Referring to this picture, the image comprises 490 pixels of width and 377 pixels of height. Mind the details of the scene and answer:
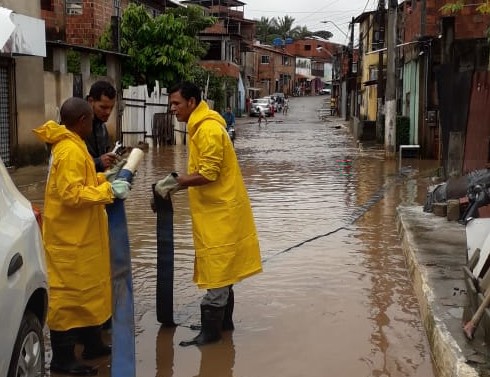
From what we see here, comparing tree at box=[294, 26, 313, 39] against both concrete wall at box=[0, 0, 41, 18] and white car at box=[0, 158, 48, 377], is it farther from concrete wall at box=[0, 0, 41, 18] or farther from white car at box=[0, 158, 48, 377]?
white car at box=[0, 158, 48, 377]

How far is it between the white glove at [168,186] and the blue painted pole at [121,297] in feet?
1.65

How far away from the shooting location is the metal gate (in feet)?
50.6

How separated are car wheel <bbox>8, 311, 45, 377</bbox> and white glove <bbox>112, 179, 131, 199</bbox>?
85 cm

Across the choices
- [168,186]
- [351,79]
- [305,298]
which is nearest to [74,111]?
[168,186]

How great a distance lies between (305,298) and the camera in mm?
6121

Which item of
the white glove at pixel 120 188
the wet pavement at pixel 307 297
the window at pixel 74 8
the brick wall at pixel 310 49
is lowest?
the wet pavement at pixel 307 297

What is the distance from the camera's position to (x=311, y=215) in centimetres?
1031

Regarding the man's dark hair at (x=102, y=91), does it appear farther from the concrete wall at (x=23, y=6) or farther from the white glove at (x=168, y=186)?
the concrete wall at (x=23, y=6)

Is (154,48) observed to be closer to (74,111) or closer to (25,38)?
(25,38)

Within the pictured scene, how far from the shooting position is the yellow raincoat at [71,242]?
429cm

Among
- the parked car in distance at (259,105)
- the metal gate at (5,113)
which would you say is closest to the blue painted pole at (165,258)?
the metal gate at (5,113)

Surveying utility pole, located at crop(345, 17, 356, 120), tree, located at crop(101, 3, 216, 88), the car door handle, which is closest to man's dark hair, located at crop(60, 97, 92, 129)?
the car door handle

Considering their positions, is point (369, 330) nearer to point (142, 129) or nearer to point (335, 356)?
point (335, 356)

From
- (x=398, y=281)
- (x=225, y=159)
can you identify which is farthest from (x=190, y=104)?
(x=398, y=281)
